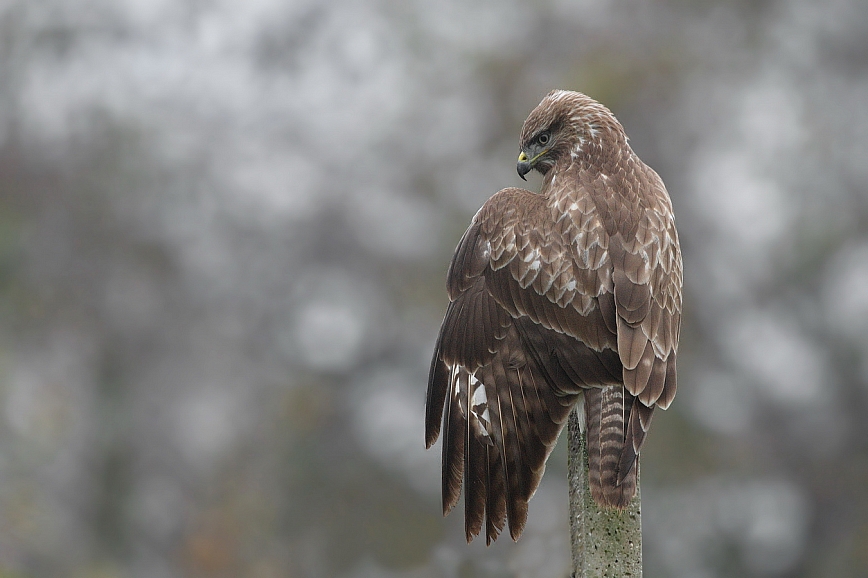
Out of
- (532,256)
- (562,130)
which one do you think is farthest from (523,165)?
(532,256)

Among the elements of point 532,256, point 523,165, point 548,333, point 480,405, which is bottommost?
point 480,405

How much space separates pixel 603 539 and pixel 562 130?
226cm

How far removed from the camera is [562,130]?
5.43m

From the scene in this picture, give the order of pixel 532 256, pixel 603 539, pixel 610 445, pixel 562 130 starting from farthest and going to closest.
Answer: pixel 562 130
pixel 532 256
pixel 610 445
pixel 603 539

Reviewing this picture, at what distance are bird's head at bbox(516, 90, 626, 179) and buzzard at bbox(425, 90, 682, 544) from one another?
0.97 ft

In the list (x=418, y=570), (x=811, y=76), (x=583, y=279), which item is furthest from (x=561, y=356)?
(x=811, y=76)

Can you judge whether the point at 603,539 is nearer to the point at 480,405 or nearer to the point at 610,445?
the point at 610,445

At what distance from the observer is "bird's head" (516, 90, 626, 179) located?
5.32m

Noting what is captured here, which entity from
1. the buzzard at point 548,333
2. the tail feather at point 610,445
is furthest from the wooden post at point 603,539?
the buzzard at point 548,333

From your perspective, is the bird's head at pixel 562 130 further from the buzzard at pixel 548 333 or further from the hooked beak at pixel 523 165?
the buzzard at pixel 548 333

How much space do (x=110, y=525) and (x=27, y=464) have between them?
1.68 m

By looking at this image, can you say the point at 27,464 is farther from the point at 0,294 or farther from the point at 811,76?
the point at 811,76

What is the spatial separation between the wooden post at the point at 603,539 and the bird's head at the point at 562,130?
1904mm

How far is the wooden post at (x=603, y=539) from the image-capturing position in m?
3.69
